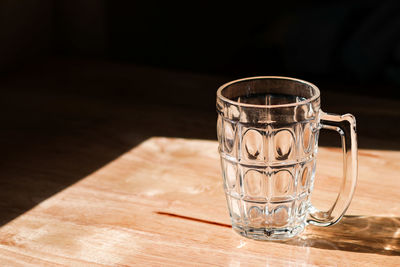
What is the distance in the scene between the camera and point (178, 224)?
73 cm

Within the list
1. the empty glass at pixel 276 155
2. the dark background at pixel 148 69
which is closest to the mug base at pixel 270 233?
the empty glass at pixel 276 155

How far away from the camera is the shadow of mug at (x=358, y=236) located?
2.21ft

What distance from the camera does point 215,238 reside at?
2.29 ft

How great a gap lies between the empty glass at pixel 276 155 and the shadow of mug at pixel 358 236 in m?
0.02

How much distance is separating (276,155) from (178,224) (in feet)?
0.57

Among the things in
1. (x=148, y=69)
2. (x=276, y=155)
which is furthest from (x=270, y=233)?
(x=148, y=69)

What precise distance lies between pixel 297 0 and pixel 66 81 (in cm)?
157

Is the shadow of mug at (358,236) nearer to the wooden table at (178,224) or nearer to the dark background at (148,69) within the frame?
the wooden table at (178,224)

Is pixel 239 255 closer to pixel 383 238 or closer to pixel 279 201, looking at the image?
pixel 279 201

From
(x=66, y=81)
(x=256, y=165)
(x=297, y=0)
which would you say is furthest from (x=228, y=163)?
(x=297, y=0)

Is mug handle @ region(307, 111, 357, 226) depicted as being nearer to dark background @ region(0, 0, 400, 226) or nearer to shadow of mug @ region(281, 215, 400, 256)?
shadow of mug @ region(281, 215, 400, 256)

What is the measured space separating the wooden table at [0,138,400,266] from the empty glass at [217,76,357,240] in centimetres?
3

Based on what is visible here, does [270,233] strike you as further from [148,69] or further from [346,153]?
[148,69]

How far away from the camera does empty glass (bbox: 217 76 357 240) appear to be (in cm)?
63
